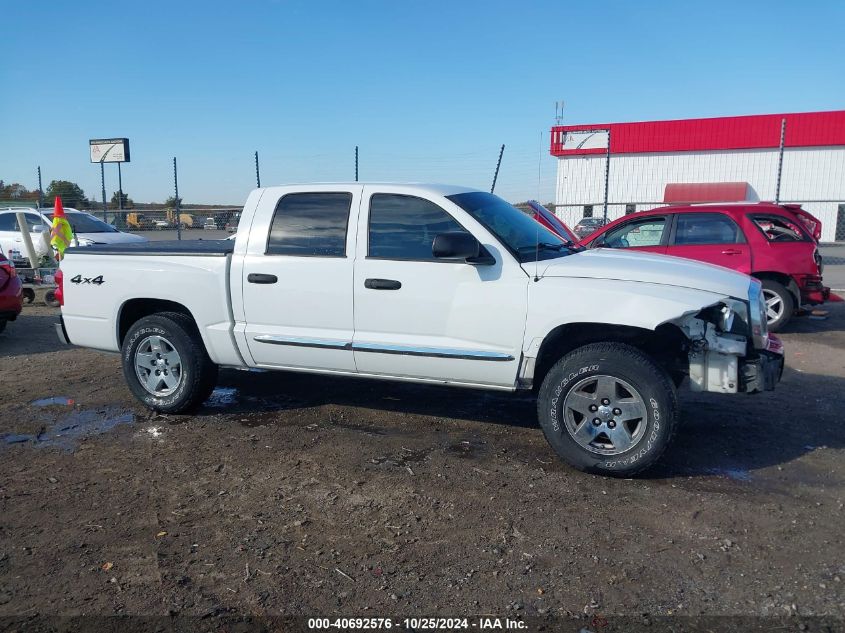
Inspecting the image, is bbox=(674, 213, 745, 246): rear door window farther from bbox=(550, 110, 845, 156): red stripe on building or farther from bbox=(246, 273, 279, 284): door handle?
bbox=(550, 110, 845, 156): red stripe on building

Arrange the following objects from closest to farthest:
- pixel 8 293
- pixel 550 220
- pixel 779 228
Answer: pixel 550 220
pixel 8 293
pixel 779 228

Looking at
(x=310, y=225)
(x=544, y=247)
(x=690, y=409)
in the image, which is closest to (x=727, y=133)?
(x=690, y=409)

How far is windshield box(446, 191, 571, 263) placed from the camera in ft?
16.3

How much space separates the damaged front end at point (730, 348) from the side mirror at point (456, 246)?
1.35 m

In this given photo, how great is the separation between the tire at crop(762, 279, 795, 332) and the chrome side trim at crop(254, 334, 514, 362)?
19.3 ft

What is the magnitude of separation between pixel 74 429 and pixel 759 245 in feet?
26.4

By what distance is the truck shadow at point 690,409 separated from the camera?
4.92 meters

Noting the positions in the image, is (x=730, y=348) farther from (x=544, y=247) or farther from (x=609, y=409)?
(x=544, y=247)

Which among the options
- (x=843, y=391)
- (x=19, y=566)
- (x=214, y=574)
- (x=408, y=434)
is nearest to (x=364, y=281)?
(x=408, y=434)

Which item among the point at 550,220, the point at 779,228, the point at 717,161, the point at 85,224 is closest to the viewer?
the point at 550,220

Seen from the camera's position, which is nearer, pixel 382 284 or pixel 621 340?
pixel 621 340

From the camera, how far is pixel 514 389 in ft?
15.9

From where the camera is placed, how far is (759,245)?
9070mm

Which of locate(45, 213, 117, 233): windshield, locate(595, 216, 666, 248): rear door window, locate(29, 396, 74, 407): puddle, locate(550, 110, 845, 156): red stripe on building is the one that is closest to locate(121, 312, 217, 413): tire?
locate(29, 396, 74, 407): puddle
